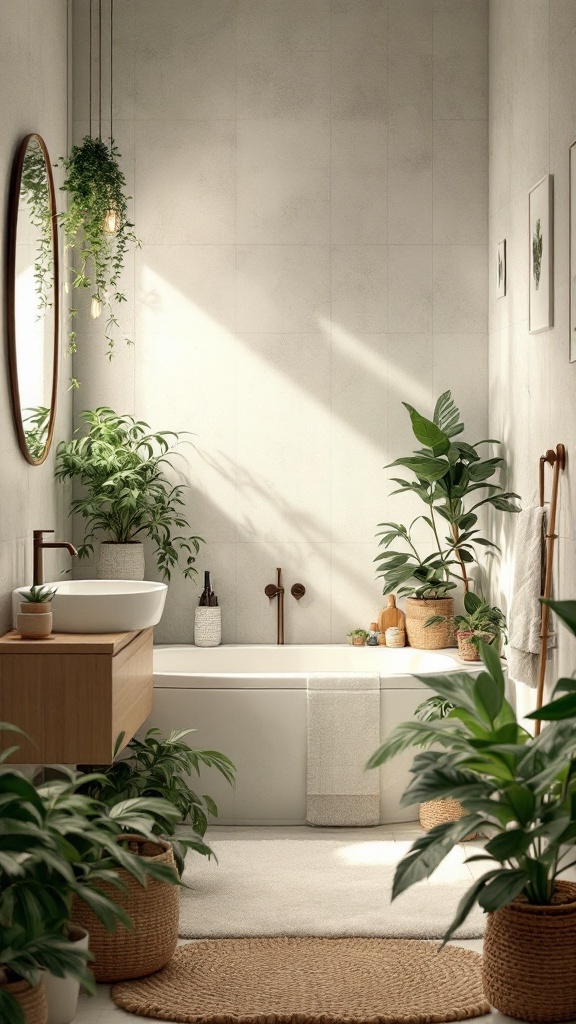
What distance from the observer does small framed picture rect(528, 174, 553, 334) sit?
3.70 m

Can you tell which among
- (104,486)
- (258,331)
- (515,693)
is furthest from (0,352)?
(515,693)

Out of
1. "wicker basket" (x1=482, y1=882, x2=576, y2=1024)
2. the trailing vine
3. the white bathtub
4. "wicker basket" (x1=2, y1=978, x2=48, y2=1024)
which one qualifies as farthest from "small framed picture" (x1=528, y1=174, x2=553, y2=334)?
"wicker basket" (x1=2, y1=978, x2=48, y2=1024)

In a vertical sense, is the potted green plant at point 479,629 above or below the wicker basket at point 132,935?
above

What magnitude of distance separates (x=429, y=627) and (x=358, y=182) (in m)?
1.91

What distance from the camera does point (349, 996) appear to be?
2.74 metres

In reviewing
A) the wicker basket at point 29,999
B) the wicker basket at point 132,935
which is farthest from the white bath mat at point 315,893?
the wicker basket at point 29,999

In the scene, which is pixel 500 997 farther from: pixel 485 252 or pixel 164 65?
pixel 164 65

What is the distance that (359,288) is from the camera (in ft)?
15.9

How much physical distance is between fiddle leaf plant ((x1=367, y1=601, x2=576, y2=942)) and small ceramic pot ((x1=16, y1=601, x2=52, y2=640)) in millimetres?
1109

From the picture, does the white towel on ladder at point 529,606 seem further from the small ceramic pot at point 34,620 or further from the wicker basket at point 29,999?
the wicker basket at point 29,999

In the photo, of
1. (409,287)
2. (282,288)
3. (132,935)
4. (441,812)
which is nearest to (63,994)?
(132,935)

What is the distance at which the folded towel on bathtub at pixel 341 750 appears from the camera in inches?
162

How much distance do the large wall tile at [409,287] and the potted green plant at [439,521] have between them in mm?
394

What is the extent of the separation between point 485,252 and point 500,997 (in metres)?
3.17
